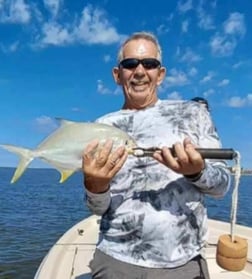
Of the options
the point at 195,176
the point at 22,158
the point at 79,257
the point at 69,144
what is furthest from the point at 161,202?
the point at 79,257

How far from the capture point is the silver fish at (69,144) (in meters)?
2.33

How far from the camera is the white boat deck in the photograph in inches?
166

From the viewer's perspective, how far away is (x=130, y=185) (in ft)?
7.66

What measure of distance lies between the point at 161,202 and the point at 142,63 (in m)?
0.80

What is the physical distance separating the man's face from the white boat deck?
2158mm

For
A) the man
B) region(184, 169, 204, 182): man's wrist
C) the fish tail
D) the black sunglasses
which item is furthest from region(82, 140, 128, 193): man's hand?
the fish tail

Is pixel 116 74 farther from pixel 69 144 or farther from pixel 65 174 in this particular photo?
pixel 65 174

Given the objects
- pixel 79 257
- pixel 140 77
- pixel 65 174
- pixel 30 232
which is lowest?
pixel 30 232

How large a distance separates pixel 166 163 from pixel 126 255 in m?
0.57

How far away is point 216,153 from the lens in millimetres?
2070

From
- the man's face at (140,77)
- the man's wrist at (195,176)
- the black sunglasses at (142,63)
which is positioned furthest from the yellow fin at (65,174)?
the man's wrist at (195,176)

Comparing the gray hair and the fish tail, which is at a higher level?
the gray hair

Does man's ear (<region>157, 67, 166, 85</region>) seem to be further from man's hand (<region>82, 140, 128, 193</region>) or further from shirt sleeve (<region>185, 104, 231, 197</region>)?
man's hand (<region>82, 140, 128, 193</region>)

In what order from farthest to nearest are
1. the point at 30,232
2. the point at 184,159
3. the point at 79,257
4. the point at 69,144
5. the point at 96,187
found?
the point at 30,232, the point at 79,257, the point at 69,144, the point at 96,187, the point at 184,159
